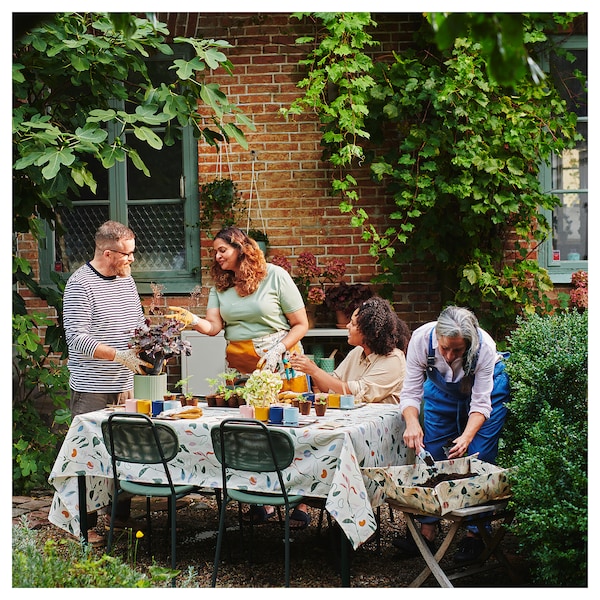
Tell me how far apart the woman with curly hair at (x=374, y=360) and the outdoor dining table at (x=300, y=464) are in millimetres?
148

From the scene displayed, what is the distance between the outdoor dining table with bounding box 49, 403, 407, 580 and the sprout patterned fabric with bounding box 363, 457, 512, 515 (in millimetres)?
115

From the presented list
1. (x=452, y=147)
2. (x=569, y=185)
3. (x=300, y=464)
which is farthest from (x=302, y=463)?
(x=569, y=185)

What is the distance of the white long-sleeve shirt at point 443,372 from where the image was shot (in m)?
4.30

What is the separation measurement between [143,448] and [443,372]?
1.61 meters

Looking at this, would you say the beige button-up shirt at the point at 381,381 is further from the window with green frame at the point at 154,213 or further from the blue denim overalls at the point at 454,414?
the window with green frame at the point at 154,213

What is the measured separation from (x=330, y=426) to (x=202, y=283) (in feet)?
10.2

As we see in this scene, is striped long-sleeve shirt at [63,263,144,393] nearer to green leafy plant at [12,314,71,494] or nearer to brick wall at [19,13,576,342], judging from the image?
green leafy plant at [12,314,71,494]

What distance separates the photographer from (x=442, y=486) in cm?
378

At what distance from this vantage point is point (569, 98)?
A: 271 inches

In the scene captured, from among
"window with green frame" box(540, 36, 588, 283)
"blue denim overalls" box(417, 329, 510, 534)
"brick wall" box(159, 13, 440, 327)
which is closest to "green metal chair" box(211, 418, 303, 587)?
"blue denim overalls" box(417, 329, 510, 534)

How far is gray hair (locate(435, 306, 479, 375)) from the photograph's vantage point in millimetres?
4133

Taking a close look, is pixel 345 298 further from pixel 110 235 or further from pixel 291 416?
pixel 291 416
